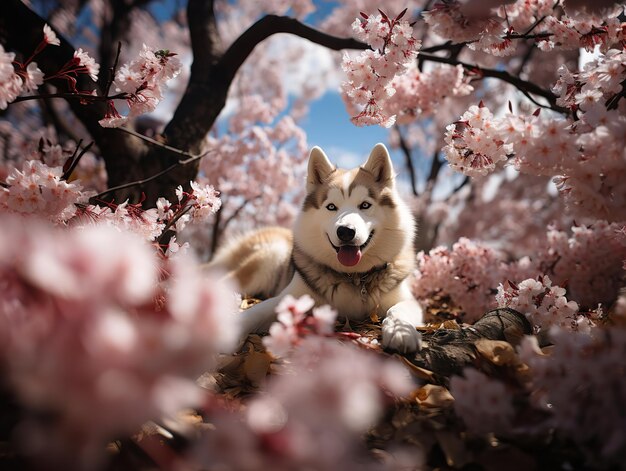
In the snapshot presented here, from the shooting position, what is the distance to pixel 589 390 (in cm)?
97

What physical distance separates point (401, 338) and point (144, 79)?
5.95 ft

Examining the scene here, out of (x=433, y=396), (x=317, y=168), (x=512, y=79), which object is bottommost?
(x=433, y=396)

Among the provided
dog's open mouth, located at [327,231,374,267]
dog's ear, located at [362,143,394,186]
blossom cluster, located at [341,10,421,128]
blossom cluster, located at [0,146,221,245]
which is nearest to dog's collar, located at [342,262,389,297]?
dog's open mouth, located at [327,231,374,267]

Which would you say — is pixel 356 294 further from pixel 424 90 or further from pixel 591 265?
pixel 591 265

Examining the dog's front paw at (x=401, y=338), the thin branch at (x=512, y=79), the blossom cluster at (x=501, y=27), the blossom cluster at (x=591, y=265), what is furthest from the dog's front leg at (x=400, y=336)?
the blossom cluster at (x=591, y=265)

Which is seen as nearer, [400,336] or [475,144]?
[400,336]

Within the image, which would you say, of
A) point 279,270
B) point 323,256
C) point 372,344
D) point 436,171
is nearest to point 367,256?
point 323,256

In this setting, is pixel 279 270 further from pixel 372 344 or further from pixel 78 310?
pixel 78 310

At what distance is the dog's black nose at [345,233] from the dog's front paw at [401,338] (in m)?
0.57

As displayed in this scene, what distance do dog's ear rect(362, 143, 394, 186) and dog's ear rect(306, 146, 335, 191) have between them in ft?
0.85

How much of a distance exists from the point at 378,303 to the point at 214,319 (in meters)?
1.77

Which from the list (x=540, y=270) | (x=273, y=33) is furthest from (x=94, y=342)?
(x=540, y=270)

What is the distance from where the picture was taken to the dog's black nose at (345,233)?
2030 millimetres

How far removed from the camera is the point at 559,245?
332cm
